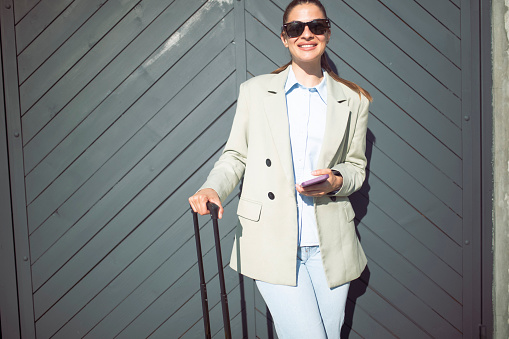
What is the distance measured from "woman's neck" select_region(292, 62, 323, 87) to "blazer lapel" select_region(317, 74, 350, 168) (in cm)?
9

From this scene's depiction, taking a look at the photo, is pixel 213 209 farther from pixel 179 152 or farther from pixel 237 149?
pixel 179 152

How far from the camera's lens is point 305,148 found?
7.27 feet

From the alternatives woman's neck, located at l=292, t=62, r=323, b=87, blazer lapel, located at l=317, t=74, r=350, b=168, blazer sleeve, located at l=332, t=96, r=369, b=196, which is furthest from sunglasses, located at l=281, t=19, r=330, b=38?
blazer sleeve, located at l=332, t=96, r=369, b=196

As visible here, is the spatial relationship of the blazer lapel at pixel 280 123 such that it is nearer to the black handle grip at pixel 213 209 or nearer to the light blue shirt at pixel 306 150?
the light blue shirt at pixel 306 150

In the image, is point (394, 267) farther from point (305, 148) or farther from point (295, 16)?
point (295, 16)

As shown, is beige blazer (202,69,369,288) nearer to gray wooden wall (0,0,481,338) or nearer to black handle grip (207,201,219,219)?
black handle grip (207,201,219,219)

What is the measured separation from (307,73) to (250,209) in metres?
0.72

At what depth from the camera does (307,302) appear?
218 centimetres

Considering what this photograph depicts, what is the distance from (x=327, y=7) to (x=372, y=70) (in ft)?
1.60

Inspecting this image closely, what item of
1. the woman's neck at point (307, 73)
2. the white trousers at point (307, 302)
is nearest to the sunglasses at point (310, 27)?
the woman's neck at point (307, 73)

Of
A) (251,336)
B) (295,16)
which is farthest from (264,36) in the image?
(251,336)

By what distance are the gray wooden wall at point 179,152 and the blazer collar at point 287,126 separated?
74 cm

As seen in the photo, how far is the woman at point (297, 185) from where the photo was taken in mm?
2166

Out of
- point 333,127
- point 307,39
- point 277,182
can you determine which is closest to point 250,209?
point 277,182
